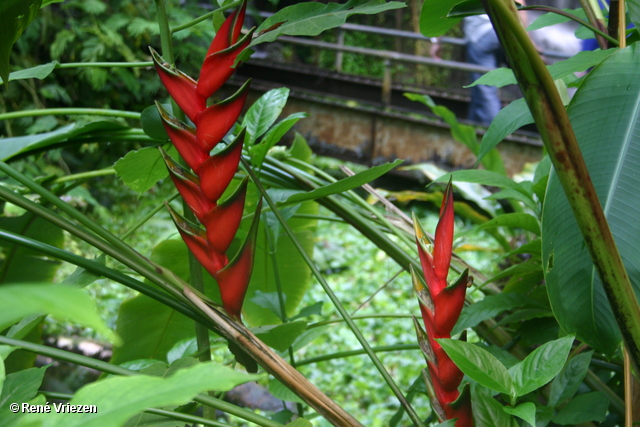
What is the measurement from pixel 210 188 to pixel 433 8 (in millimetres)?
213

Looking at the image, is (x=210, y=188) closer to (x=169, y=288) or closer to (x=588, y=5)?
(x=169, y=288)

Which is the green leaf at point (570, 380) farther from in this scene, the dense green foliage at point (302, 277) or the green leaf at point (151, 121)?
the green leaf at point (151, 121)

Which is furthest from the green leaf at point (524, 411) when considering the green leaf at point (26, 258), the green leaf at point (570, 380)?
the green leaf at point (26, 258)

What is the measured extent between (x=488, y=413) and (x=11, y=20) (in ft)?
1.31

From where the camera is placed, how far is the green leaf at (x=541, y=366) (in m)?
0.30

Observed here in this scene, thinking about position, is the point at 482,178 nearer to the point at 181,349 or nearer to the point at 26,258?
the point at 181,349

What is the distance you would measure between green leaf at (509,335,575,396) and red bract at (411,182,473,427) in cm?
3

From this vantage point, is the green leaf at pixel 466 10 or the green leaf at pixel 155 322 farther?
the green leaf at pixel 155 322

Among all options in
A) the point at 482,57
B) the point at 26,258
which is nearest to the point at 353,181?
the point at 26,258

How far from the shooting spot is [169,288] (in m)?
0.33

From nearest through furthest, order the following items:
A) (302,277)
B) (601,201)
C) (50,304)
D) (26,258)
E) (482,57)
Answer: (50,304) < (601,201) < (26,258) < (302,277) < (482,57)

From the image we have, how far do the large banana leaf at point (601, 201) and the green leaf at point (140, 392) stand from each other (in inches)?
9.4

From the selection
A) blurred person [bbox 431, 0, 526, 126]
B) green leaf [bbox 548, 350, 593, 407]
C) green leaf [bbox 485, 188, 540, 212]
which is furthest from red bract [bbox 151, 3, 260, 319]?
blurred person [bbox 431, 0, 526, 126]

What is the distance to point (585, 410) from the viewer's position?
1.19 ft
